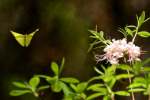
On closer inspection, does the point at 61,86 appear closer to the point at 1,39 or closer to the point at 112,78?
the point at 112,78

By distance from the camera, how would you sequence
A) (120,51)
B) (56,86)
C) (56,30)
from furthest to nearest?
(56,30) < (56,86) < (120,51)

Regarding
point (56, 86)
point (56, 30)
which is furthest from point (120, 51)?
point (56, 30)

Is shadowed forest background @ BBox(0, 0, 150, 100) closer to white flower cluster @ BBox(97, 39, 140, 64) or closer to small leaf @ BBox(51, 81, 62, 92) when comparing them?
small leaf @ BBox(51, 81, 62, 92)

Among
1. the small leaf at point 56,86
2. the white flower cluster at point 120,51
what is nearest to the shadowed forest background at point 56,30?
the small leaf at point 56,86

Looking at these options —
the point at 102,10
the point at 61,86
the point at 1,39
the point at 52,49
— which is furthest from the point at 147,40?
the point at 61,86

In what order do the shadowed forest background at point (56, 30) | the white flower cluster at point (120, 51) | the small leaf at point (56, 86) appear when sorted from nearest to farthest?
the white flower cluster at point (120, 51), the small leaf at point (56, 86), the shadowed forest background at point (56, 30)

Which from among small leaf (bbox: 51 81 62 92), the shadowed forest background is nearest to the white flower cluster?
small leaf (bbox: 51 81 62 92)

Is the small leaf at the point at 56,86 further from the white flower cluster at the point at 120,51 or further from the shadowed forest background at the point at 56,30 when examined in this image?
the shadowed forest background at the point at 56,30

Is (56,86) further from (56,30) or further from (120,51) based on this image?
(56,30)
